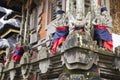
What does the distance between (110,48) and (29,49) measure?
4824 mm

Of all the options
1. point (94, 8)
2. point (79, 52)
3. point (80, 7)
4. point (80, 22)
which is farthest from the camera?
point (94, 8)

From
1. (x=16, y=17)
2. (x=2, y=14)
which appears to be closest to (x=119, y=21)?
(x=16, y=17)

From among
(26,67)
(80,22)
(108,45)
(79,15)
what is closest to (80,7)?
(79,15)

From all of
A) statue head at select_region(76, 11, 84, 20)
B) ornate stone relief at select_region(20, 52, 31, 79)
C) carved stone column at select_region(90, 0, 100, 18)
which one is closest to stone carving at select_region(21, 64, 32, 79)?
ornate stone relief at select_region(20, 52, 31, 79)

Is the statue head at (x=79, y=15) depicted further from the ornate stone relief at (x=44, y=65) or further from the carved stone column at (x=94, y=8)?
the ornate stone relief at (x=44, y=65)

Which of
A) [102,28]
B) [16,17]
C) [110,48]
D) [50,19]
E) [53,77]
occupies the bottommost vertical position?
[53,77]

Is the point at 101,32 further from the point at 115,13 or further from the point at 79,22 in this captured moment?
the point at 115,13

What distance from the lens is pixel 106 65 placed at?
28.7 ft

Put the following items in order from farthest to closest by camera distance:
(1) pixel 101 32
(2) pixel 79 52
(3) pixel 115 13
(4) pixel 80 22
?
(3) pixel 115 13, (1) pixel 101 32, (4) pixel 80 22, (2) pixel 79 52

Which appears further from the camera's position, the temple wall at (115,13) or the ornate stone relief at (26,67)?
the temple wall at (115,13)

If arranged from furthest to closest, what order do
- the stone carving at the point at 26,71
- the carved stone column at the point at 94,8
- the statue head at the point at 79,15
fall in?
1. the stone carving at the point at 26,71
2. the carved stone column at the point at 94,8
3. the statue head at the point at 79,15

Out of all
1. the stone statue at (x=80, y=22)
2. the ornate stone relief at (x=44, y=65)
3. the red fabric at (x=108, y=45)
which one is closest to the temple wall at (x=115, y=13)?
the red fabric at (x=108, y=45)

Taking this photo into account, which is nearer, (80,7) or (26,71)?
(80,7)

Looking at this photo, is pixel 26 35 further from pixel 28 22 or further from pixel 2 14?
pixel 2 14
